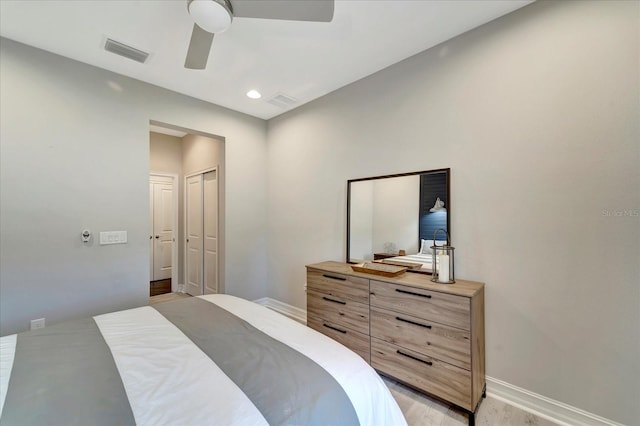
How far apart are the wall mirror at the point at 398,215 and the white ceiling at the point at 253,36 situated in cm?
110

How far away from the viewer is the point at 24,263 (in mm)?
2307

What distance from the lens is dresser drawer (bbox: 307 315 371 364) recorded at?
225 centimetres

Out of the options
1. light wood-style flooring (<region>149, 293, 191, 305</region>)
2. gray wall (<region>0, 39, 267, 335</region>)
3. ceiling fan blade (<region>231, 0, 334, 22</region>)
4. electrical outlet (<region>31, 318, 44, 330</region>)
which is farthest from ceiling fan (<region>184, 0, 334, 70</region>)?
light wood-style flooring (<region>149, 293, 191, 305</region>)

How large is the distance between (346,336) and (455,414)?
91 centimetres

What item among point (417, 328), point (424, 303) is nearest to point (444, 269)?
point (424, 303)

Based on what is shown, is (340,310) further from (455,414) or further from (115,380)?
(115,380)

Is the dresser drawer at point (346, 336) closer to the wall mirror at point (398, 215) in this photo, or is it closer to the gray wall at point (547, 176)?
the wall mirror at point (398, 215)

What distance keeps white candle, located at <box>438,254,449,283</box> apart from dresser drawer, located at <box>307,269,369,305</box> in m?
0.56

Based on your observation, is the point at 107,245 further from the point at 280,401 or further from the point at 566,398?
the point at 566,398

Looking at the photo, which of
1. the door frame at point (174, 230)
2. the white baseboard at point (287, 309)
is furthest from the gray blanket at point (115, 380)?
the door frame at point (174, 230)

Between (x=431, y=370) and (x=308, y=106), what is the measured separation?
3025 mm

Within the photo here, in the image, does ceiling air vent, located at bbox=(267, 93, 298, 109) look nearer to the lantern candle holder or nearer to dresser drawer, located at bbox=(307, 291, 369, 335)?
dresser drawer, located at bbox=(307, 291, 369, 335)

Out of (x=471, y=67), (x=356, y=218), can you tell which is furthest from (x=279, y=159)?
(x=471, y=67)

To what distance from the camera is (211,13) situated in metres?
1.56
